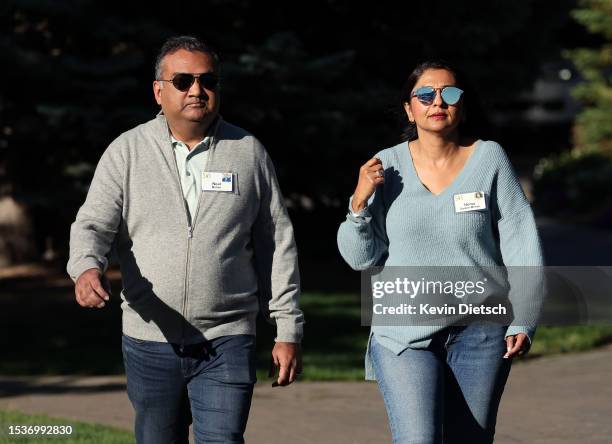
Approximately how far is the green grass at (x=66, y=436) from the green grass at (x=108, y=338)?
2.39 metres

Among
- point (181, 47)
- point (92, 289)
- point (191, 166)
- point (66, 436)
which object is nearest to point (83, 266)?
point (92, 289)

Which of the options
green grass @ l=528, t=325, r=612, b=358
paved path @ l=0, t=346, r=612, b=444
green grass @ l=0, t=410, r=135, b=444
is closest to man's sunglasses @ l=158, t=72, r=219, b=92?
green grass @ l=0, t=410, r=135, b=444

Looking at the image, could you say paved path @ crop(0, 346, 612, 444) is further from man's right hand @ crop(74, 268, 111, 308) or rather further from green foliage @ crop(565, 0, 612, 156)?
green foliage @ crop(565, 0, 612, 156)

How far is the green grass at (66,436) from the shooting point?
6.82 m

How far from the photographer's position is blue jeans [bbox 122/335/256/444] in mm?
4258

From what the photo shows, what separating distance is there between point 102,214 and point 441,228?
3.72 ft

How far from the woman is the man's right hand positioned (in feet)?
2.82

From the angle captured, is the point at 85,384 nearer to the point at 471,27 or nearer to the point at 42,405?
the point at 42,405

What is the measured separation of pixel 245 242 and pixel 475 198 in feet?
2.60

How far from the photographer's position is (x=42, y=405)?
841 cm

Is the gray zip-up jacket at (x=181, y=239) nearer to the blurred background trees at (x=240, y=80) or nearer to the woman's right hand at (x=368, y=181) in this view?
the woman's right hand at (x=368, y=181)

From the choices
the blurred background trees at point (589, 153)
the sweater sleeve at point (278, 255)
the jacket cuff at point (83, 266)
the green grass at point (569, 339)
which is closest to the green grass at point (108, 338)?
the green grass at point (569, 339)

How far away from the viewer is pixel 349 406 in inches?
331

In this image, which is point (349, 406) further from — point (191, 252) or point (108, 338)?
point (191, 252)
